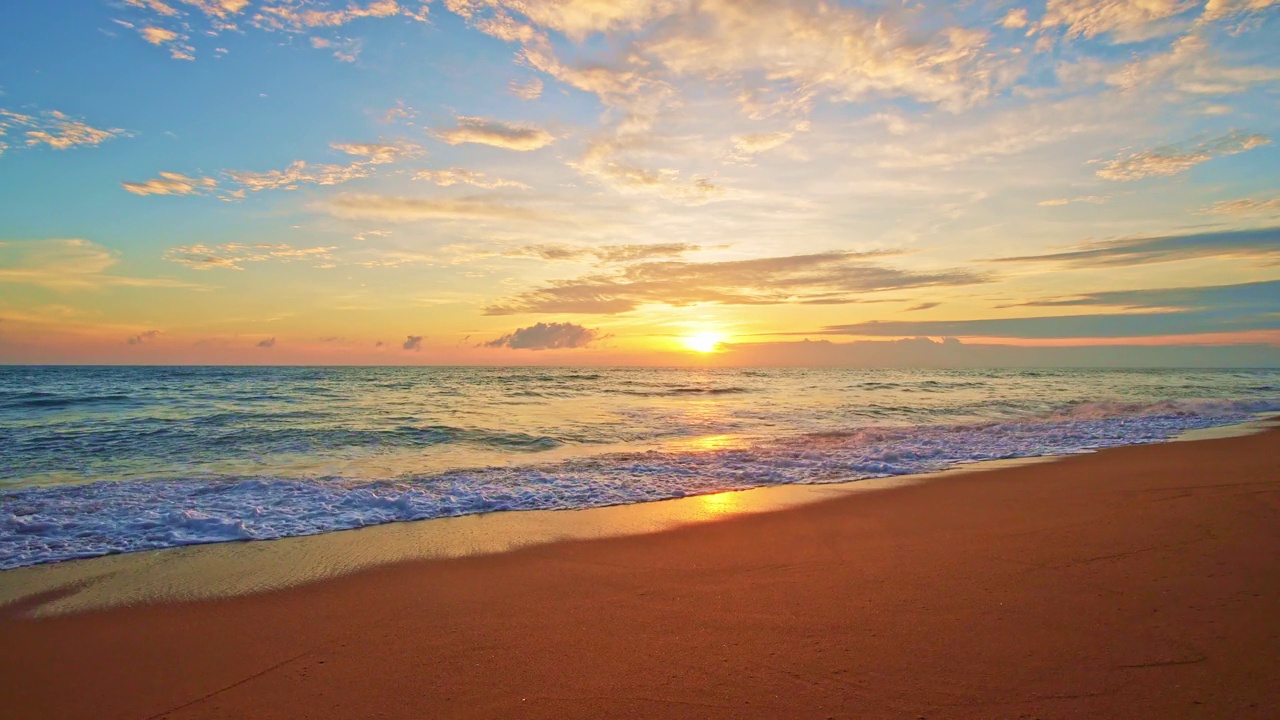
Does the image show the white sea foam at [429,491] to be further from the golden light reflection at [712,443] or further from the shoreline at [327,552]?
the golden light reflection at [712,443]

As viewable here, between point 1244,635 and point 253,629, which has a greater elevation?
point 1244,635

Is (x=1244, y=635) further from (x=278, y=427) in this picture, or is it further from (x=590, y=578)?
(x=278, y=427)

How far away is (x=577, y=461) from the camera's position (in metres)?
13.2

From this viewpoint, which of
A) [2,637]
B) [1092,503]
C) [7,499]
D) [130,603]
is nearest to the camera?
[2,637]

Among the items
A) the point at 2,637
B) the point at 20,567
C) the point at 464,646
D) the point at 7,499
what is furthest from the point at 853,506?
the point at 7,499

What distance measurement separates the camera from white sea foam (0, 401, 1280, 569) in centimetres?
771

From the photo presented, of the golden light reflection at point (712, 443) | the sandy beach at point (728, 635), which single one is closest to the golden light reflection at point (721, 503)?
the sandy beach at point (728, 635)

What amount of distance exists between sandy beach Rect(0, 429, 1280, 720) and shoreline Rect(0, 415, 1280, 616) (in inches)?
11.2

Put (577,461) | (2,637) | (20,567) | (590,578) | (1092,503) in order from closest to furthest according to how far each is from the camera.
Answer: (2,637)
(590,578)
(20,567)
(1092,503)
(577,461)

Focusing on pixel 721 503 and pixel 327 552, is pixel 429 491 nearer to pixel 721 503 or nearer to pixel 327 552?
pixel 327 552

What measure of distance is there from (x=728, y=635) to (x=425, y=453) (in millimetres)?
12041

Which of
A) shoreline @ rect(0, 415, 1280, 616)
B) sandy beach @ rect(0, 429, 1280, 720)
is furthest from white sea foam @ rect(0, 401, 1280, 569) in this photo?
sandy beach @ rect(0, 429, 1280, 720)

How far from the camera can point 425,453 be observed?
1479 centimetres

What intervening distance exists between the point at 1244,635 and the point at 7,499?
50.0 feet
